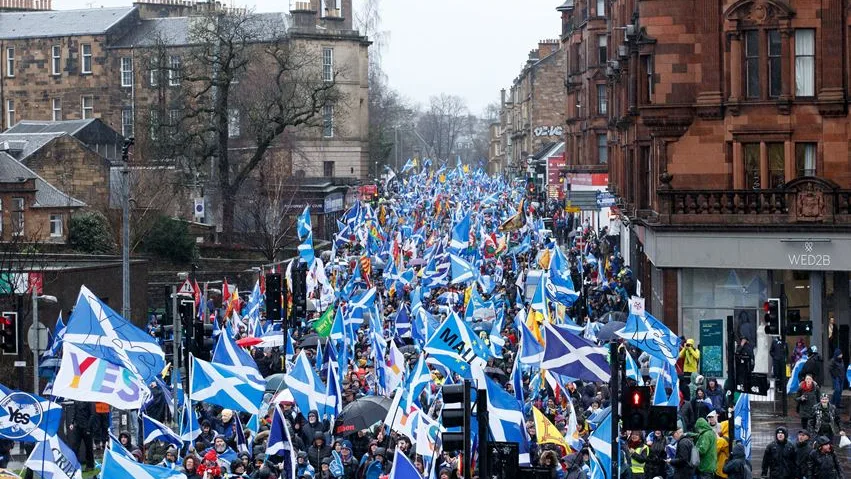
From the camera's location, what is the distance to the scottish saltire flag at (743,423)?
2345cm

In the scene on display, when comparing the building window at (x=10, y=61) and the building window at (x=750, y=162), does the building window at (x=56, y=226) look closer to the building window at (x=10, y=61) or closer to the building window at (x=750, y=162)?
the building window at (x=750, y=162)

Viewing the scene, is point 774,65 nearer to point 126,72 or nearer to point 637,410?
point 637,410

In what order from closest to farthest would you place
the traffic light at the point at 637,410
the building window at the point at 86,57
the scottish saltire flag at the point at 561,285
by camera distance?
the traffic light at the point at 637,410 → the scottish saltire flag at the point at 561,285 → the building window at the point at 86,57

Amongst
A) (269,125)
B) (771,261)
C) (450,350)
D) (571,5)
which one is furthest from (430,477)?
(571,5)

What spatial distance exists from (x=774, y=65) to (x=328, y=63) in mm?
61998

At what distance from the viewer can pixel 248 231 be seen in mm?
72500

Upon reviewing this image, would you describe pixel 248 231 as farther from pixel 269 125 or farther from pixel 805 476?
pixel 805 476

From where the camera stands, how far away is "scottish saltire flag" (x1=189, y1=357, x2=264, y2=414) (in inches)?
952

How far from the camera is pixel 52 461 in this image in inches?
780

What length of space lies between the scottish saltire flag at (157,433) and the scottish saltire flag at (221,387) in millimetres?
1135

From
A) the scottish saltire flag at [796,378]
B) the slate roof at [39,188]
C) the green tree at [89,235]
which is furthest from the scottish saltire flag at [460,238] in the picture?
the slate roof at [39,188]

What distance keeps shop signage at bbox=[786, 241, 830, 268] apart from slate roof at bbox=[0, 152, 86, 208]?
33493mm

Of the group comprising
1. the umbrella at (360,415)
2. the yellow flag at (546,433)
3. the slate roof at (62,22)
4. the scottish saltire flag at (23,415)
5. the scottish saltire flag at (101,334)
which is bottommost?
the umbrella at (360,415)

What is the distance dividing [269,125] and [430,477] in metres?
58.5
